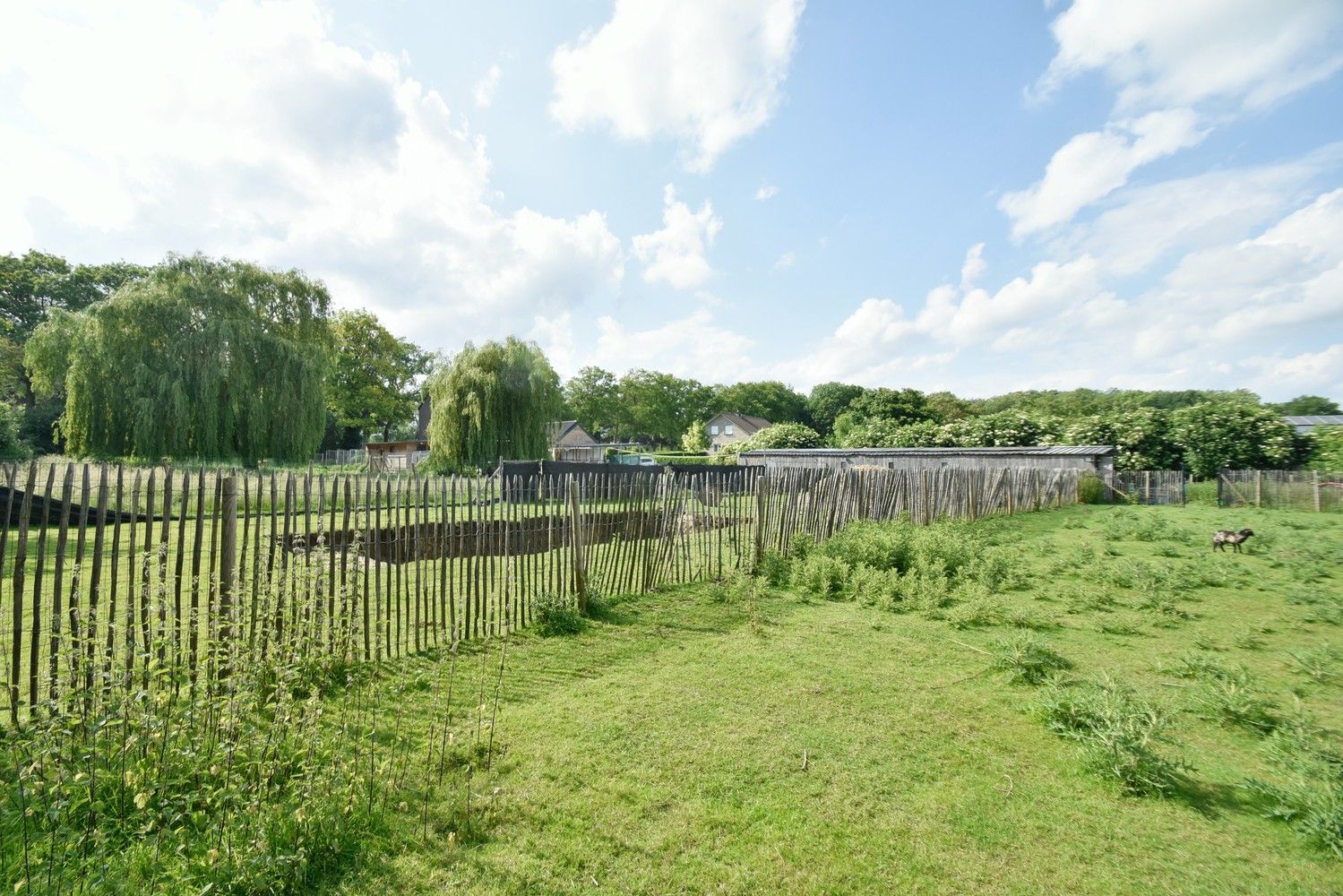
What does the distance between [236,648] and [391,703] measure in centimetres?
111

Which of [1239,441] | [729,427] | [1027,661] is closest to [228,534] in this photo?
[1027,661]

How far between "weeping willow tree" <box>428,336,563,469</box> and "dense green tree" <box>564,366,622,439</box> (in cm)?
4402

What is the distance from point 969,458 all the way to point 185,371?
107 ft

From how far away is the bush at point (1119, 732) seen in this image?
331cm

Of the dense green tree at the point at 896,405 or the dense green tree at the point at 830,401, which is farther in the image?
the dense green tree at the point at 830,401

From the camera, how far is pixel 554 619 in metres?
6.08

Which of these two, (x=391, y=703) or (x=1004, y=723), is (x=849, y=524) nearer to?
(x=1004, y=723)

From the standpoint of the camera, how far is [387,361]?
49781 mm

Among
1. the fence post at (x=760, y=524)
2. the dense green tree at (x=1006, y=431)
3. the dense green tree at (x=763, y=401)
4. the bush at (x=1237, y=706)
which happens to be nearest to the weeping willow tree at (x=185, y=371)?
the fence post at (x=760, y=524)

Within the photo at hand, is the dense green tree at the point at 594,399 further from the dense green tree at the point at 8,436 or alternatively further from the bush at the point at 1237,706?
the bush at the point at 1237,706

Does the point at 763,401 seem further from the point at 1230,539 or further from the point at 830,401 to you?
the point at 1230,539

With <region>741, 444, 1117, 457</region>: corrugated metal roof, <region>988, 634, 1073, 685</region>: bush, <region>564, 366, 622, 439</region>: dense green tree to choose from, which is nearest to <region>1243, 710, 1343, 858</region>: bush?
<region>988, 634, 1073, 685</region>: bush

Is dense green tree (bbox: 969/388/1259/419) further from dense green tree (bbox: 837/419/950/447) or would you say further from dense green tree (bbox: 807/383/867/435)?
dense green tree (bbox: 837/419/950/447)

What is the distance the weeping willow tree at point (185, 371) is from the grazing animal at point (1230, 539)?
29.5 metres
